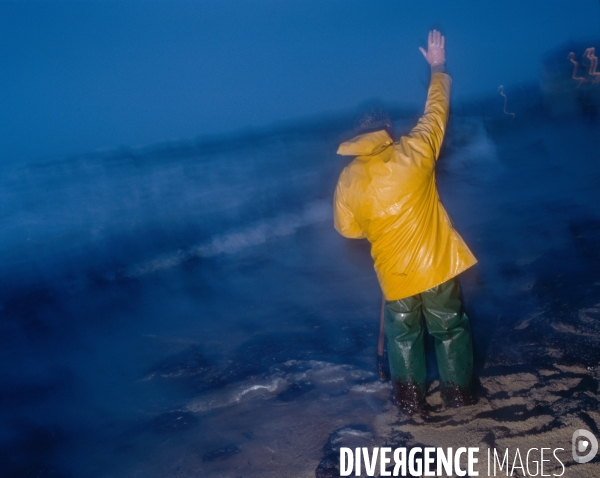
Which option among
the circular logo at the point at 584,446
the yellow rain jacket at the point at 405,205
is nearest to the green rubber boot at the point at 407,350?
the yellow rain jacket at the point at 405,205

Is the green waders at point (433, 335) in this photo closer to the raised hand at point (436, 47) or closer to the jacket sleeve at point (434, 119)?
the jacket sleeve at point (434, 119)

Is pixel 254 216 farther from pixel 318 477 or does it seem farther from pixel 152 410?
pixel 318 477

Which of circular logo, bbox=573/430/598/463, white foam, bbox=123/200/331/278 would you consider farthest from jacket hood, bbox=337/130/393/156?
white foam, bbox=123/200/331/278

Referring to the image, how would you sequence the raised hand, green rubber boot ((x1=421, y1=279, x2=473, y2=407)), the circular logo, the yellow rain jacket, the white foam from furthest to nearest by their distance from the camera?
the white foam → the raised hand → green rubber boot ((x1=421, y1=279, x2=473, y2=407)) → the yellow rain jacket → the circular logo

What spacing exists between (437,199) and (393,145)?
481 mm

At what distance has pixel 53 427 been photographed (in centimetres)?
390

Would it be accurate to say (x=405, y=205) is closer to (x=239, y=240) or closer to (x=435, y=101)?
(x=435, y=101)

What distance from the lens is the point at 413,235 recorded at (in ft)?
8.50

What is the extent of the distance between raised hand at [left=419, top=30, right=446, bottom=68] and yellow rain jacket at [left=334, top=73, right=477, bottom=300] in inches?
8.5

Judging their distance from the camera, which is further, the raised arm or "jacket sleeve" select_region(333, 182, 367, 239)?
"jacket sleeve" select_region(333, 182, 367, 239)

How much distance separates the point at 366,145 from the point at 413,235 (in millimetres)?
620

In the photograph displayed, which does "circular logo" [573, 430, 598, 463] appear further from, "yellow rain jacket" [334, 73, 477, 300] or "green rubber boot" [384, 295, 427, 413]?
"yellow rain jacket" [334, 73, 477, 300]

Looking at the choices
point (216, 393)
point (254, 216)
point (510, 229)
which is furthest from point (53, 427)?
point (254, 216)

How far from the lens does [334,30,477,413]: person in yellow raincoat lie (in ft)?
8.24
